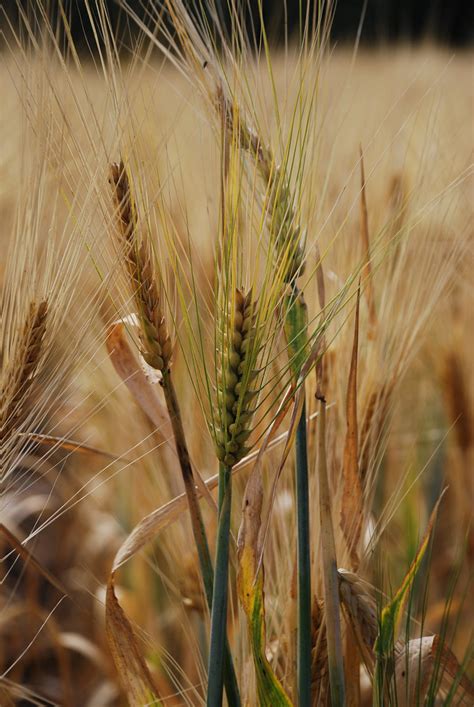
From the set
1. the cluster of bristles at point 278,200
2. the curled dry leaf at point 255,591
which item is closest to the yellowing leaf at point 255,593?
the curled dry leaf at point 255,591

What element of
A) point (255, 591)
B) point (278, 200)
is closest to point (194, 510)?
point (255, 591)

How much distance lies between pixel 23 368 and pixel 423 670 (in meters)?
0.34

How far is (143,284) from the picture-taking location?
19.6 inches

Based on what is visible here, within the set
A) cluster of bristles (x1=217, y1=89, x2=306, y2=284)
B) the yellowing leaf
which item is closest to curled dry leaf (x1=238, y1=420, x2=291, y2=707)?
the yellowing leaf

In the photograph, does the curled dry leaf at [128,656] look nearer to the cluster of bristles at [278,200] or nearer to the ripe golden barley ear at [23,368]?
the ripe golden barley ear at [23,368]

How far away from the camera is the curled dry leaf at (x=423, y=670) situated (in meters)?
0.56

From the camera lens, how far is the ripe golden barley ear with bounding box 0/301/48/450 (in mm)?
541

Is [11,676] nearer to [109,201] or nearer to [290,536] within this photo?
[290,536]

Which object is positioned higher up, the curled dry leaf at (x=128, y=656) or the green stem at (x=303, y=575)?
the green stem at (x=303, y=575)

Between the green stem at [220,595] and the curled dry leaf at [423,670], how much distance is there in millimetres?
142

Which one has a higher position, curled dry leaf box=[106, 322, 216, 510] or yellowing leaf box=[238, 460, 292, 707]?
curled dry leaf box=[106, 322, 216, 510]

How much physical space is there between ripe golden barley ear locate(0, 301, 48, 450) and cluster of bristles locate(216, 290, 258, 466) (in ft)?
0.46

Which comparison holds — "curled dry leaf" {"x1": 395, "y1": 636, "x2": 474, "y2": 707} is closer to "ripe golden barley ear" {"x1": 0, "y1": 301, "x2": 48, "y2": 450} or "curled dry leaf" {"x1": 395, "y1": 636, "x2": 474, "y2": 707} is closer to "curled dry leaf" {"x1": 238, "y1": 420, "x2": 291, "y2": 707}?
"curled dry leaf" {"x1": 238, "y1": 420, "x2": 291, "y2": 707}

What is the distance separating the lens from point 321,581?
2.11 feet
